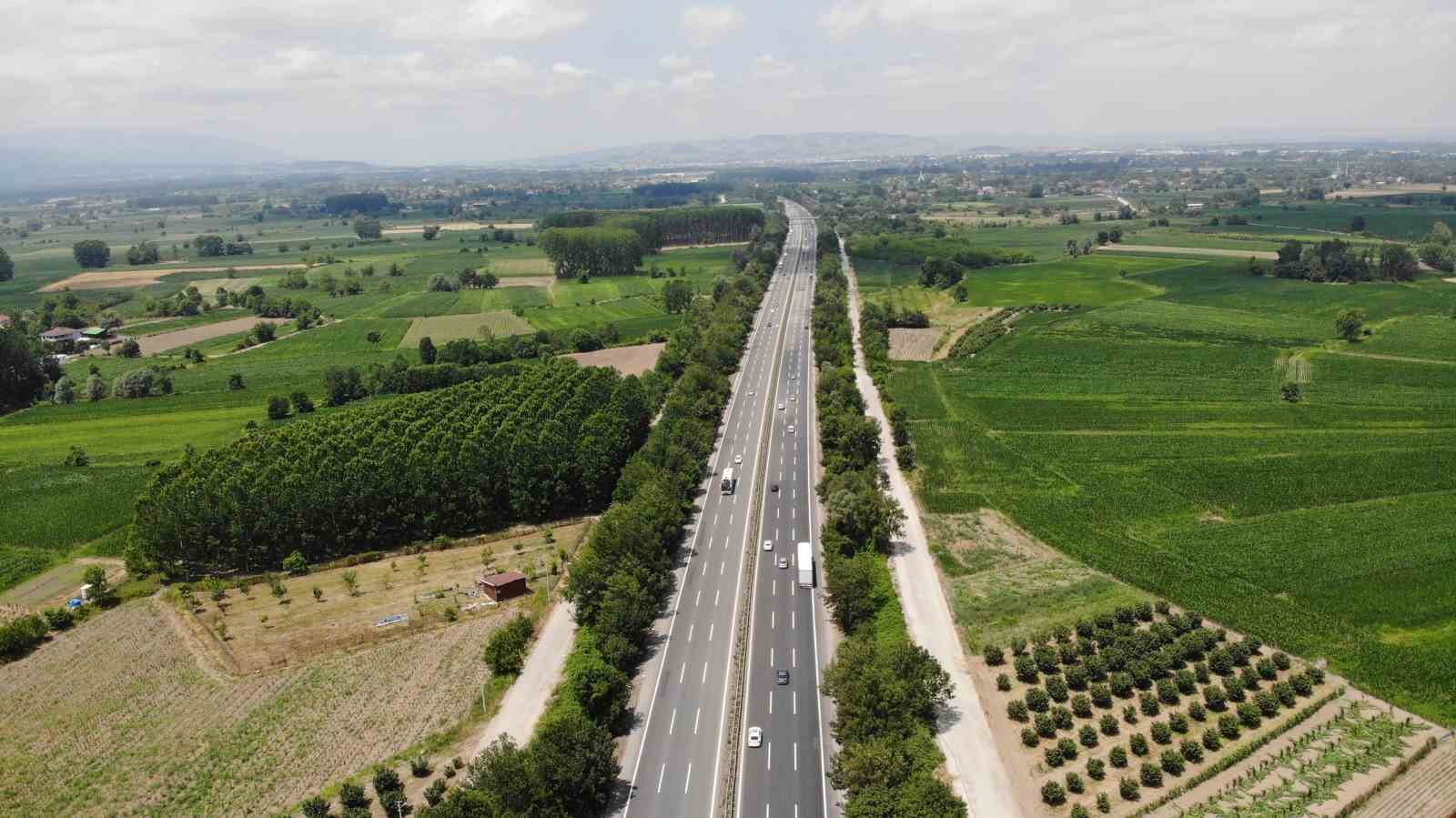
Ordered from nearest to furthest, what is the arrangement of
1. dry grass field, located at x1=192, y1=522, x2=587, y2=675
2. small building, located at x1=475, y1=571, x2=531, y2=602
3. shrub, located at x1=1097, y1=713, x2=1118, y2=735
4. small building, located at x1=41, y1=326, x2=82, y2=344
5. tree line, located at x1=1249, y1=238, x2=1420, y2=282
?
shrub, located at x1=1097, y1=713, x2=1118, y2=735 < dry grass field, located at x1=192, y1=522, x2=587, y2=675 < small building, located at x1=475, y1=571, x2=531, y2=602 < small building, located at x1=41, y1=326, x2=82, y2=344 < tree line, located at x1=1249, y1=238, x2=1420, y2=282

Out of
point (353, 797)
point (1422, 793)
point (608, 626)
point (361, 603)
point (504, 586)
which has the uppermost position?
point (608, 626)

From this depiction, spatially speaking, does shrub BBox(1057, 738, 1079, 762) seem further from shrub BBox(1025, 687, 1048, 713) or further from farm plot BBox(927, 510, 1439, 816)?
shrub BBox(1025, 687, 1048, 713)

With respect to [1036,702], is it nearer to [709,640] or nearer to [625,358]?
[709,640]

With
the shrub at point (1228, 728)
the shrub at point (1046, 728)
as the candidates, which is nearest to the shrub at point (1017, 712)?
the shrub at point (1046, 728)

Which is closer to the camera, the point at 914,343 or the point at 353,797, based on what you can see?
the point at 353,797

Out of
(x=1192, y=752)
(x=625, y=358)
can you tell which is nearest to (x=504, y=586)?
(x=1192, y=752)

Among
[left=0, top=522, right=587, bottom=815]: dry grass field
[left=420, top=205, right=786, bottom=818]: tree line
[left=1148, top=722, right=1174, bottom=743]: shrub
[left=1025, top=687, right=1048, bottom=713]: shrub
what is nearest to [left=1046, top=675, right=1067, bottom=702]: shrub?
[left=1025, top=687, right=1048, bottom=713]: shrub

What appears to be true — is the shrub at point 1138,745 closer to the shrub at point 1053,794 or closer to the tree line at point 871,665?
the shrub at point 1053,794

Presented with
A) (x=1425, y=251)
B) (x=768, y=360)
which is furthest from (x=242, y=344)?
(x=1425, y=251)
